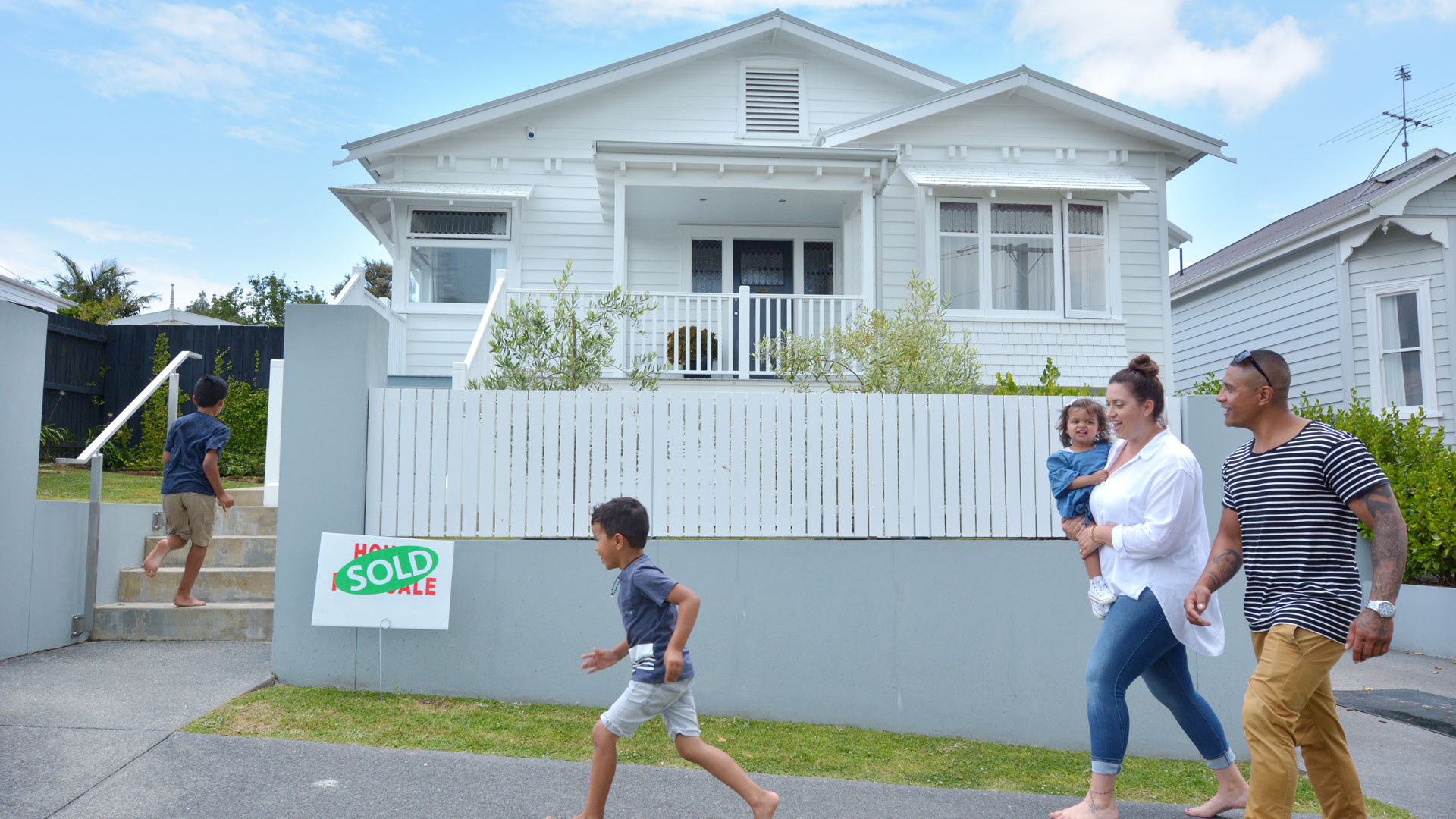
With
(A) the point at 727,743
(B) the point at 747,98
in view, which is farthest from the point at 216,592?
(B) the point at 747,98

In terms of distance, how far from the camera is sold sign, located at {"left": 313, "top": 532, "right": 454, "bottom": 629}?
5309 millimetres

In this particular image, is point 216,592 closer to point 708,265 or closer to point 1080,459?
point 1080,459

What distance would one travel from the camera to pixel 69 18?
50.8 feet

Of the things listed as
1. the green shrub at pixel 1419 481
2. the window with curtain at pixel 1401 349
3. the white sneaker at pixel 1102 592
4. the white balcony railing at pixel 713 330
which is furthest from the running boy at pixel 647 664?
the window with curtain at pixel 1401 349

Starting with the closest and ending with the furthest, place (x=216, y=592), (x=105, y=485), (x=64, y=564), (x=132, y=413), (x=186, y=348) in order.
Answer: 1. (x=64, y=564)
2. (x=216, y=592)
3. (x=132, y=413)
4. (x=105, y=485)
5. (x=186, y=348)

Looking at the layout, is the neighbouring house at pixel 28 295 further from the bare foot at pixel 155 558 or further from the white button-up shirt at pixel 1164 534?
the white button-up shirt at pixel 1164 534

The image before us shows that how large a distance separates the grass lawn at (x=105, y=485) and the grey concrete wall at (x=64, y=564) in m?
1.74

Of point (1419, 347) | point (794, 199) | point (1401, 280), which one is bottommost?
point (1419, 347)

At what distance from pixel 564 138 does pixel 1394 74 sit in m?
15.2

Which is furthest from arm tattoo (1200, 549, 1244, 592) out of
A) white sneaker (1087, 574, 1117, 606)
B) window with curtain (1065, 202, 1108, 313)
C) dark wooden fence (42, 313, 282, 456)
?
dark wooden fence (42, 313, 282, 456)

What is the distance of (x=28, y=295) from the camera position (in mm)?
20891

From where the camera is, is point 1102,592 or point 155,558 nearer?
point 1102,592

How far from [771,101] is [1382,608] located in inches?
468

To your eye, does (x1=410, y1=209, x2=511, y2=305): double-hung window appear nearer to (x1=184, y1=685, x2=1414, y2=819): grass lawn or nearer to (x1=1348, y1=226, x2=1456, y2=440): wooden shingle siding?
(x1=184, y1=685, x2=1414, y2=819): grass lawn
